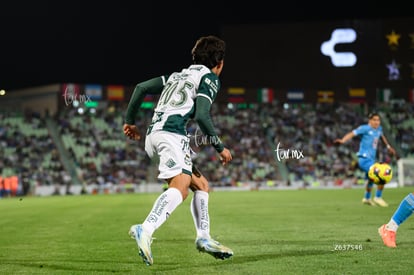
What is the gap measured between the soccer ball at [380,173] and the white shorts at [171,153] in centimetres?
1142

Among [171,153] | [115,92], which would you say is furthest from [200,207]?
[115,92]

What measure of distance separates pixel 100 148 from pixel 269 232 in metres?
37.9

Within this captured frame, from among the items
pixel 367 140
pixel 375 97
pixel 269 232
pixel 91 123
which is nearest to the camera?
pixel 269 232

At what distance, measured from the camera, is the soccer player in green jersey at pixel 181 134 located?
627 centimetres

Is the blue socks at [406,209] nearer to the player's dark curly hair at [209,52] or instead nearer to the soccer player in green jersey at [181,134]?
the soccer player in green jersey at [181,134]

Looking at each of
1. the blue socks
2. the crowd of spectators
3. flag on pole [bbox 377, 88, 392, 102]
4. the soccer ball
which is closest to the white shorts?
the blue socks

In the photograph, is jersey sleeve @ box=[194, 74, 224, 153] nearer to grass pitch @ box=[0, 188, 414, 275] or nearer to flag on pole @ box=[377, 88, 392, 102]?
grass pitch @ box=[0, 188, 414, 275]

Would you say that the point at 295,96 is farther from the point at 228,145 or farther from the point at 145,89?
the point at 145,89

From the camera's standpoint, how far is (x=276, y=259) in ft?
23.1

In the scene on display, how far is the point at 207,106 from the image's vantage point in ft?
20.9

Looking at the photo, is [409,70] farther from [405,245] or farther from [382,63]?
[405,245]

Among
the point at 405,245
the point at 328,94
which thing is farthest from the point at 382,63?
the point at 405,245

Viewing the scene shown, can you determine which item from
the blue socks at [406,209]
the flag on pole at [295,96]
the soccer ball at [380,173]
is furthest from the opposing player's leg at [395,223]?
the flag on pole at [295,96]

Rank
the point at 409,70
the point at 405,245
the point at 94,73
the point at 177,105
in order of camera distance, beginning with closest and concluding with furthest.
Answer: the point at 177,105 → the point at 405,245 → the point at 409,70 → the point at 94,73
